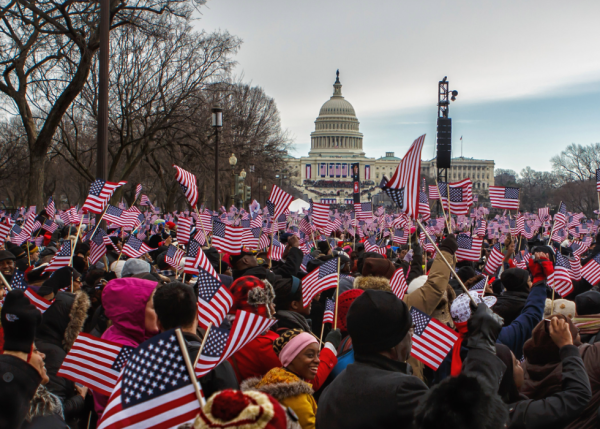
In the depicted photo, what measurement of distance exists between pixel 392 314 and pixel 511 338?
1652 millimetres

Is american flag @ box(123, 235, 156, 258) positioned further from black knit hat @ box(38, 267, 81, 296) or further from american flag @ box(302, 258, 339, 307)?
american flag @ box(302, 258, 339, 307)

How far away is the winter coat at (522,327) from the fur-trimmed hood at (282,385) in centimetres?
155

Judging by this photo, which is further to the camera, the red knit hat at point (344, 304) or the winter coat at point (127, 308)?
the red knit hat at point (344, 304)

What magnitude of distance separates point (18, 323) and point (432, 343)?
7.38 ft

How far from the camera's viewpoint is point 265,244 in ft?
37.0

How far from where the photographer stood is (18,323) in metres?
2.54

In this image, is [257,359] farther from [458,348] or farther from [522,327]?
[522,327]

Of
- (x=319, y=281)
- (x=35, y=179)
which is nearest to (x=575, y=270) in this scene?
(x=319, y=281)

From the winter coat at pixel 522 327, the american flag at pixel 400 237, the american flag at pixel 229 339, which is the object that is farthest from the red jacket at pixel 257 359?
the american flag at pixel 400 237

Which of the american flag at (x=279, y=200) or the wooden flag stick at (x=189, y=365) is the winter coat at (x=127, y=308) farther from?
the american flag at (x=279, y=200)

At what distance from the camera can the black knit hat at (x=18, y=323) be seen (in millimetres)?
2502

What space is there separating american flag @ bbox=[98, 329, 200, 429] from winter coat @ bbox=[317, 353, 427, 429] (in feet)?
1.66

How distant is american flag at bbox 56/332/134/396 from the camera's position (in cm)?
304

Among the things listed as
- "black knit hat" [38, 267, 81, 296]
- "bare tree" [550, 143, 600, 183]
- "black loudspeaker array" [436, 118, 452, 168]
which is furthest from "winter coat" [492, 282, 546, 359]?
"bare tree" [550, 143, 600, 183]
